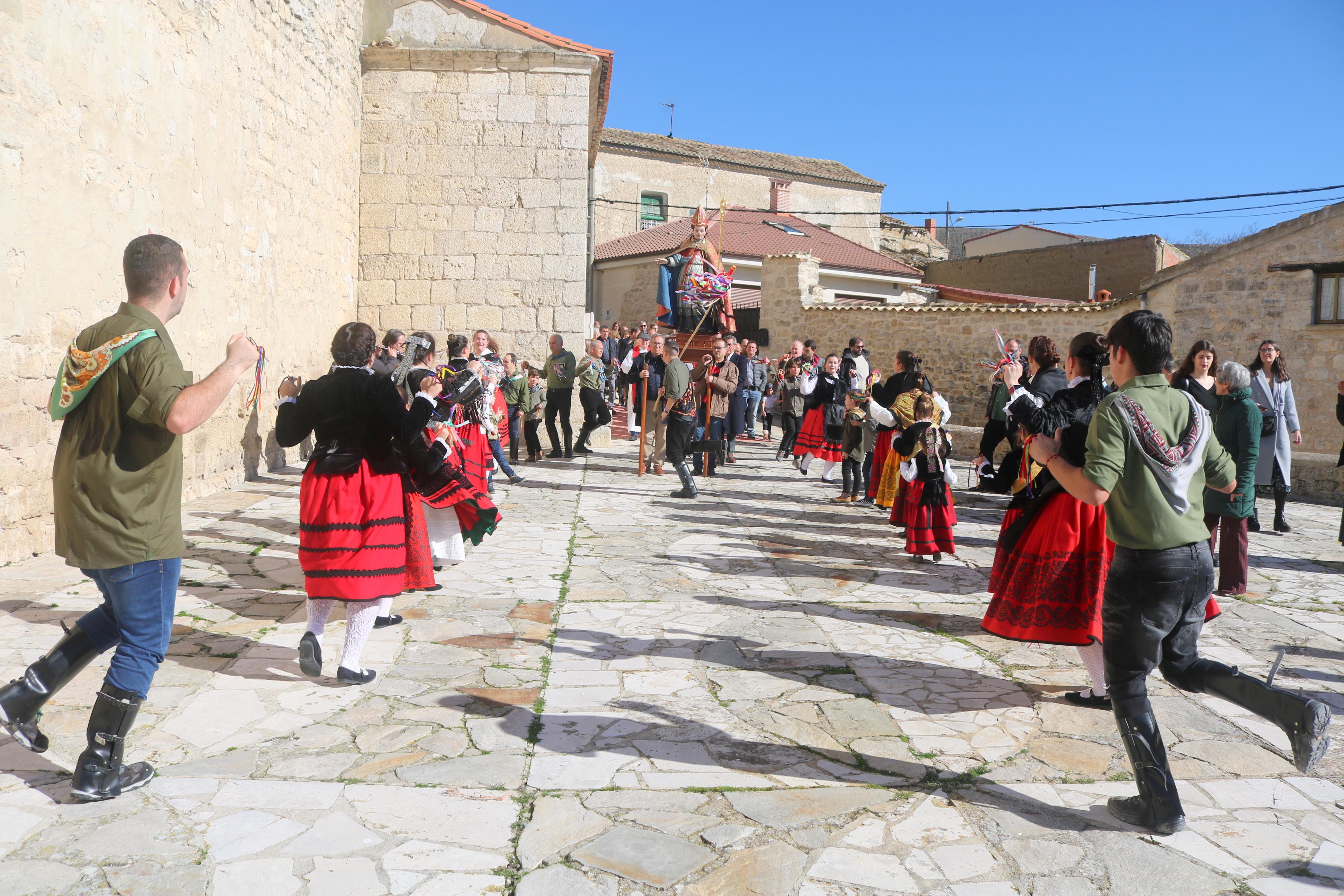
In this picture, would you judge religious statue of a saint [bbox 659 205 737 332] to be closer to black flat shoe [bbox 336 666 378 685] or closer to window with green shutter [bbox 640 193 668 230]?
black flat shoe [bbox 336 666 378 685]

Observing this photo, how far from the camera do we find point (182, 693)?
12.4ft

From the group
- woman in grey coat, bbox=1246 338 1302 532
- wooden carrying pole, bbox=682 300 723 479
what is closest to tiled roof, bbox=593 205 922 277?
wooden carrying pole, bbox=682 300 723 479

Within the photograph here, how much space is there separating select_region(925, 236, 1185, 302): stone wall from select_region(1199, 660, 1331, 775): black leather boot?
26.6 m

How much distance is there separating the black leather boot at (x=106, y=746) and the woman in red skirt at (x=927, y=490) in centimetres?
515

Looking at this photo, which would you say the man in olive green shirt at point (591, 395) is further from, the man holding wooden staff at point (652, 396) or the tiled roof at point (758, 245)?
the tiled roof at point (758, 245)

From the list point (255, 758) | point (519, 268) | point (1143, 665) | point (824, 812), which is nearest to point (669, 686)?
point (824, 812)

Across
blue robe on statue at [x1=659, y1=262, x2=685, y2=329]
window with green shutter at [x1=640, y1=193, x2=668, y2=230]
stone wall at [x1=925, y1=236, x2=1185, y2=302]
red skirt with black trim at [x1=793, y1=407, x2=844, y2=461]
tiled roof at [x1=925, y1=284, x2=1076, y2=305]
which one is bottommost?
red skirt with black trim at [x1=793, y1=407, x2=844, y2=461]

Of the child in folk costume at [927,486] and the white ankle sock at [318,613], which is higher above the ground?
the child in folk costume at [927,486]

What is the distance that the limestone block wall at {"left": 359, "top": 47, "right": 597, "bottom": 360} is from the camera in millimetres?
12914

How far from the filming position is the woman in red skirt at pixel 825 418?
35.7 feet

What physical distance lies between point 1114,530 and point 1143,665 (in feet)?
1.33

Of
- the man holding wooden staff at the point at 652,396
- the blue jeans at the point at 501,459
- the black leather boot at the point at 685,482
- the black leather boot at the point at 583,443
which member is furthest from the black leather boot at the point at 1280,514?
the black leather boot at the point at 583,443

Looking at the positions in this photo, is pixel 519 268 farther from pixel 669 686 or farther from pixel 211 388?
pixel 211 388

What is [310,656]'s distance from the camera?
12.9 ft
